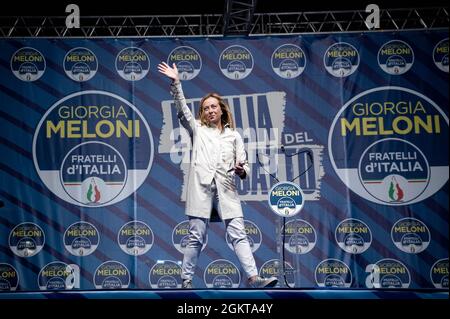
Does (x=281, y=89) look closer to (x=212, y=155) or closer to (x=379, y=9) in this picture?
(x=379, y=9)

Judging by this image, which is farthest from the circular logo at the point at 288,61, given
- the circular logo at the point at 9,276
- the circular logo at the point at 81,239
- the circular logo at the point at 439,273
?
the circular logo at the point at 9,276

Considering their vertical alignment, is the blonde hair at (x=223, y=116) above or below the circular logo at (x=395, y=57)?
below

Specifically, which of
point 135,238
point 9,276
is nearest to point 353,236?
point 135,238

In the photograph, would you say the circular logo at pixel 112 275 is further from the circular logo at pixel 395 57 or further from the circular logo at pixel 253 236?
the circular logo at pixel 395 57

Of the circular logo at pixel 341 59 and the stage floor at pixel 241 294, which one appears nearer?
the stage floor at pixel 241 294

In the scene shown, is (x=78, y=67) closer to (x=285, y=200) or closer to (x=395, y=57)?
(x=285, y=200)

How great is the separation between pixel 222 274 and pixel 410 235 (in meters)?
1.91

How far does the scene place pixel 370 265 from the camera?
25.1 ft

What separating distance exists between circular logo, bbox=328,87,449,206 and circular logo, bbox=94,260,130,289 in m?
Result: 2.36

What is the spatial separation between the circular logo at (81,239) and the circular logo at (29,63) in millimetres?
1579

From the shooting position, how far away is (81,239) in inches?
302

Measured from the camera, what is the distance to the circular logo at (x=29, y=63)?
7.86 metres

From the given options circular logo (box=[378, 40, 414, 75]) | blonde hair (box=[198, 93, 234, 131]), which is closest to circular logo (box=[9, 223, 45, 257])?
blonde hair (box=[198, 93, 234, 131])
